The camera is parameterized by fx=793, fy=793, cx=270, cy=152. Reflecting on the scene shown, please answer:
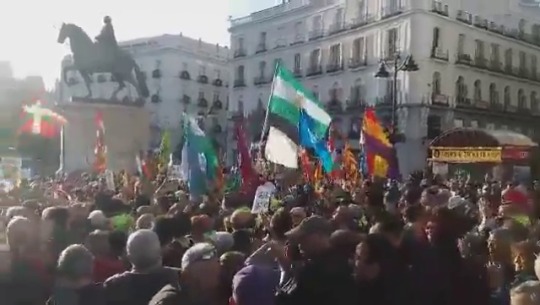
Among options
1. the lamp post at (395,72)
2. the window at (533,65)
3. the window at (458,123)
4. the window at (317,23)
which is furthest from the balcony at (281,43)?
the lamp post at (395,72)

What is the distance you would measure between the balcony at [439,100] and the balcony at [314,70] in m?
9.08

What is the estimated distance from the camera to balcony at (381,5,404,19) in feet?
157

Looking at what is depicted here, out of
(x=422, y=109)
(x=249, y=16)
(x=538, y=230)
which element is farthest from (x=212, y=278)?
(x=249, y=16)

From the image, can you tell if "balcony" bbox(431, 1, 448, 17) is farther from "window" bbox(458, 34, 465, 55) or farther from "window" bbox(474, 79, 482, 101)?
"window" bbox(474, 79, 482, 101)

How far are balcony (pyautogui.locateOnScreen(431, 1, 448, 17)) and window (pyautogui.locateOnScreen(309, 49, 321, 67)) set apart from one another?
9.27m

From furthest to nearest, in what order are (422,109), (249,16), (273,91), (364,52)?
(249,16)
(364,52)
(422,109)
(273,91)

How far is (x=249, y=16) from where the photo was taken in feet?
200

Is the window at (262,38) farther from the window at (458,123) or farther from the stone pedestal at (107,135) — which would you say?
the stone pedestal at (107,135)

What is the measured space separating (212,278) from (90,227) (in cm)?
356

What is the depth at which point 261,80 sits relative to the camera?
2324 inches

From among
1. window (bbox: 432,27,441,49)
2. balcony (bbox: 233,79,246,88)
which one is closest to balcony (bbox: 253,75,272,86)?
balcony (bbox: 233,79,246,88)

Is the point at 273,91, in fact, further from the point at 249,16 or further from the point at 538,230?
the point at 249,16

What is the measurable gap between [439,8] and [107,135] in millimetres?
28824

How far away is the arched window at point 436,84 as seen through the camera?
4819 cm
